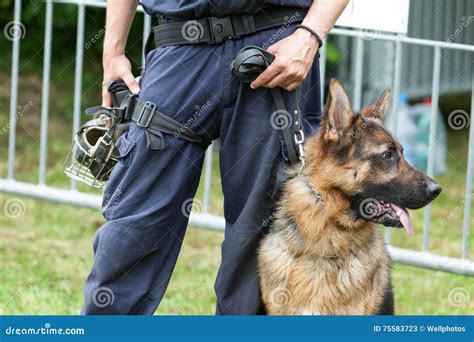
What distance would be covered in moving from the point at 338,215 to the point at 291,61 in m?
0.74

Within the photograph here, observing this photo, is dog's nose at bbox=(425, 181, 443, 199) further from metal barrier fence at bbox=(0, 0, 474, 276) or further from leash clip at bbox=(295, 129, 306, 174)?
metal barrier fence at bbox=(0, 0, 474, 276)

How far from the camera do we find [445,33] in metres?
10.7

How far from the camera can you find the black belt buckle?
4.01 metres

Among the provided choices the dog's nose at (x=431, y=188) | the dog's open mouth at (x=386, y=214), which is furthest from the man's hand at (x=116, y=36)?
the dog's nose at (x=431, y=188)

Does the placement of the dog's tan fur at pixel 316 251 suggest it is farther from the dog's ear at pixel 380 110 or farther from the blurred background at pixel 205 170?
the blurred background at pixel 205 170

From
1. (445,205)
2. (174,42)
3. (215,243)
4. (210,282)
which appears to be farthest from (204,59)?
(445,205)

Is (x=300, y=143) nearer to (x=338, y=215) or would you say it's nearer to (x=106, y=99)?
(x=338, y=215)

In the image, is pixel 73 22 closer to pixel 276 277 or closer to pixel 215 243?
pixel 215 243

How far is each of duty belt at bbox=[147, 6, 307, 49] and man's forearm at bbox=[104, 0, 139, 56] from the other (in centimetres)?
38

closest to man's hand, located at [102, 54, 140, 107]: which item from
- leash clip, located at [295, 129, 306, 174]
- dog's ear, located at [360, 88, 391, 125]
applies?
leash clip, located at [295, 129, 306, 174]

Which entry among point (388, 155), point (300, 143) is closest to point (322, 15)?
point (300, 143)

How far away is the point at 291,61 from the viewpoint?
390 cm

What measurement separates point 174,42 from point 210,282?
8.04ft

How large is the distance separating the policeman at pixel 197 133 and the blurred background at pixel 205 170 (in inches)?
9.4
